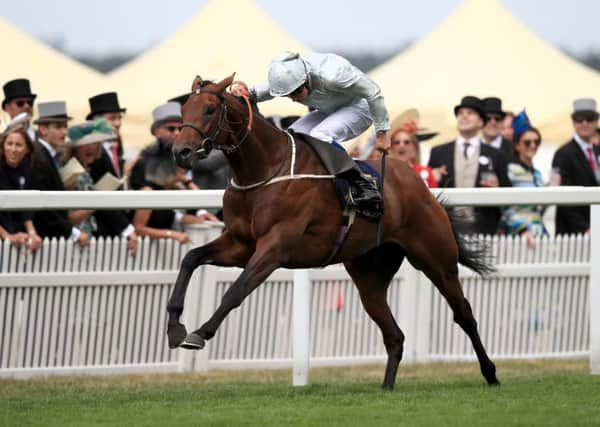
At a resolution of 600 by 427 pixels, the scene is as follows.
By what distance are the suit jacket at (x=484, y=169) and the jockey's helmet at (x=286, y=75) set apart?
3.74 metres

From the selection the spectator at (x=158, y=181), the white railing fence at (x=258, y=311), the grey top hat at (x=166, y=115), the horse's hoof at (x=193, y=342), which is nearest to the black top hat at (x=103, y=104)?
the grey top hat at (x=166, y=115)

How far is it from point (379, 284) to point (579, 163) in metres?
4.64

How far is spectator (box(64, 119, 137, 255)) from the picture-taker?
10547 mm

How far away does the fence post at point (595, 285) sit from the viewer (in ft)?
31.6

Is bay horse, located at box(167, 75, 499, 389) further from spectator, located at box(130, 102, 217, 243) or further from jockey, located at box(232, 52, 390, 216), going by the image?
spectator, located at box(130, 102, 217, 243)

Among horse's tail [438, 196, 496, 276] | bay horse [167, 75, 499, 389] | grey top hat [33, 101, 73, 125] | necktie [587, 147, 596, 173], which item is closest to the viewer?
bay horse [167, 75, 499, 389]

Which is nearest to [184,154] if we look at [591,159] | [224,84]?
[224,84]

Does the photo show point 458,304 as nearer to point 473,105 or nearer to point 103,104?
point 473,105

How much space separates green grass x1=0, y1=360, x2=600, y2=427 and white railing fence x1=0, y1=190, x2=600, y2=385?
0.21 metres

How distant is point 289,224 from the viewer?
8383 millimetres

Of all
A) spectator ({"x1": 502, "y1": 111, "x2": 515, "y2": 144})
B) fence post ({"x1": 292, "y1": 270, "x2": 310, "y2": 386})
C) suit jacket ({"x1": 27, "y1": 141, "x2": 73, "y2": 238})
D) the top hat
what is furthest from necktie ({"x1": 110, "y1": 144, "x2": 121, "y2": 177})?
spectator ({"x1": 502, "y1": 111, "x2": 515, "y2": 144})

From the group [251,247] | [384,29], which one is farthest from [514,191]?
[384,29]

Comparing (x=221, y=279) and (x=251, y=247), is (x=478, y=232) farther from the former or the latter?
(x=251, y=247)

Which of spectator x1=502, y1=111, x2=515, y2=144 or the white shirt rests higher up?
spectator x1=502, y1=111, x2=515, y2=144
